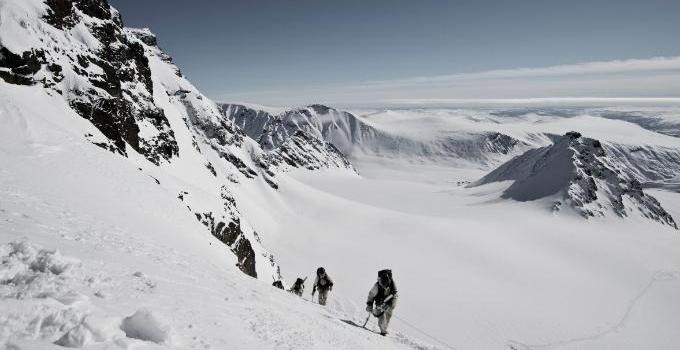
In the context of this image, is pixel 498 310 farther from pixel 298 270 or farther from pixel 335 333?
pixel 335 333

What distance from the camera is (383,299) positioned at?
16562 millimetres

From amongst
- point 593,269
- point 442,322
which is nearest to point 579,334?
point 442,322

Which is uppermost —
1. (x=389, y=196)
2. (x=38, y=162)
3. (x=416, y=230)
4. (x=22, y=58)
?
(x=22, y=58)

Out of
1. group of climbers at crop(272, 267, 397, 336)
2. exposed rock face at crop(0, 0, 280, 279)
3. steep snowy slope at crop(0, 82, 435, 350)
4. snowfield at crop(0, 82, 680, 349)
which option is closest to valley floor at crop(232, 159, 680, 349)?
snowfield at crop(0, 82, 680, 349)

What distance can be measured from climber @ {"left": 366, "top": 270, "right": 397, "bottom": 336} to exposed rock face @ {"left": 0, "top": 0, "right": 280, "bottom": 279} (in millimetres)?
20571

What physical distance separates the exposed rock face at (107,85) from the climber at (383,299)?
20571 mm

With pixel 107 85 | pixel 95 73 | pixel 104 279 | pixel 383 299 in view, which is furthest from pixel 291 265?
pixel 104 279

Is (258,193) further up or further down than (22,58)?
further down

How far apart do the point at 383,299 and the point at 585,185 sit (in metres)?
151

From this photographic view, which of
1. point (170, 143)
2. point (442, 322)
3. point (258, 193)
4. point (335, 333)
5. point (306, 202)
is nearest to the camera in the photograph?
point (335, 333)

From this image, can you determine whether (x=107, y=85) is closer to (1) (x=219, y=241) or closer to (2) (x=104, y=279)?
(1) (x=219, y=241)

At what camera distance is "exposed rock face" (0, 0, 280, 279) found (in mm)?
35219

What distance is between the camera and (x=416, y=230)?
91.7m

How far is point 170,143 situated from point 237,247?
21273 millimetres
